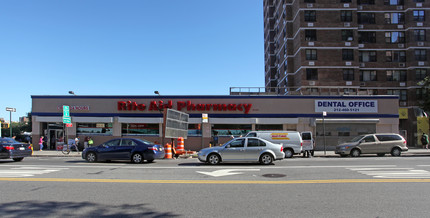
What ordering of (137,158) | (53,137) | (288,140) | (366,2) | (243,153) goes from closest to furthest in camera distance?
(243,153)
(137,158)
(288,140)
(53,137)
(366,2)

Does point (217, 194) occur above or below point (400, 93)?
below

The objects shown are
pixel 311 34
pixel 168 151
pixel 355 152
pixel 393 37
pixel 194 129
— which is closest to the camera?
pixel 168 151

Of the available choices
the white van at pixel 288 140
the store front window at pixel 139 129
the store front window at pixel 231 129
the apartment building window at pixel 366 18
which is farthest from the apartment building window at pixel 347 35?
the store front window at pixel 139 129

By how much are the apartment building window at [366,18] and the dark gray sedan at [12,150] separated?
150 ft

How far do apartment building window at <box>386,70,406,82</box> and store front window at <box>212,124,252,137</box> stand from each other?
29.1m

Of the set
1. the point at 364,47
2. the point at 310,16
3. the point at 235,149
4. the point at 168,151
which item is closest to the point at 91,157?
the point at 168,151

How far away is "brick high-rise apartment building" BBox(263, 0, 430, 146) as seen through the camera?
1703 inches

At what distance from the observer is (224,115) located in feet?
92.5

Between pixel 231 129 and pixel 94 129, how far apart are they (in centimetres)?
1255

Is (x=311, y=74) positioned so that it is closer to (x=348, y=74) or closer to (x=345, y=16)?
(x=348, y=74)

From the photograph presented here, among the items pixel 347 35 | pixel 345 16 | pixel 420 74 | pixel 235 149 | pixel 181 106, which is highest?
pixel 345 16

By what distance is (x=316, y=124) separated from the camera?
92.1 ft

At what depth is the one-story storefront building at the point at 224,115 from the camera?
2798 cm

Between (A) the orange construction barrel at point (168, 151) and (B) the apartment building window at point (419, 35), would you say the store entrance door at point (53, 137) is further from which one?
(B) the apartment building window at point (419, 35)
